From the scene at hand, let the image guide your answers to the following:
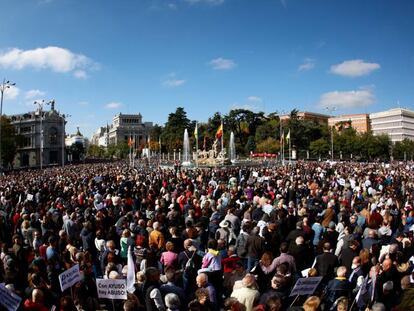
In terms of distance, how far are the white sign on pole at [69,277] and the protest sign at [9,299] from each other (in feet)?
2.78

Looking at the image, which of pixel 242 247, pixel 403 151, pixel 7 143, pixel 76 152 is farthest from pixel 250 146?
pixel 242 247

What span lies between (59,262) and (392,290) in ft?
19.8

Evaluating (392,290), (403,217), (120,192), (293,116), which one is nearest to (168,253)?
(392,290)

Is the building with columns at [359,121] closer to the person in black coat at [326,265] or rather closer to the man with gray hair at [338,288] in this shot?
the person in black coat at [326,265]

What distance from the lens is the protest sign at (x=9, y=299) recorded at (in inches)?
220

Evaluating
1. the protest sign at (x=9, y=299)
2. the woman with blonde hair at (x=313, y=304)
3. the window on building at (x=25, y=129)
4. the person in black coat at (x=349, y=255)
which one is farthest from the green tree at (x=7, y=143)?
the woman with blonde hair at (x=313, y=304)

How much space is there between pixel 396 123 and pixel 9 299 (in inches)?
6481

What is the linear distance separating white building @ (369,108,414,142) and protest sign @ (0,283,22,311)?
157681mm

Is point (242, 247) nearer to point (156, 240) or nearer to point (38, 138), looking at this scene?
point (156, 240)

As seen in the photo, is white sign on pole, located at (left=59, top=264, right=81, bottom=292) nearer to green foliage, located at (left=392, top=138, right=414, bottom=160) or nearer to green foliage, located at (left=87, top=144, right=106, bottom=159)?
green foliage, located at (left=392, top=138, right=414, bottom=160)

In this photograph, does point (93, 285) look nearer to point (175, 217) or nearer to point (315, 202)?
point (175, 217)

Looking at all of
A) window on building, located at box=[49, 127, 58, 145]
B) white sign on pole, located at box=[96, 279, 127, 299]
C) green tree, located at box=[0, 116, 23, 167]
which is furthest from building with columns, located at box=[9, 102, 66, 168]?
white sign on pole, located at box=[96, 279, 127, 299]

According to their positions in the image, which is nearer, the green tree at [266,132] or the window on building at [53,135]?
the green tree at [266,132]

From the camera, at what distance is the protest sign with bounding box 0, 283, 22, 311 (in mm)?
5582
